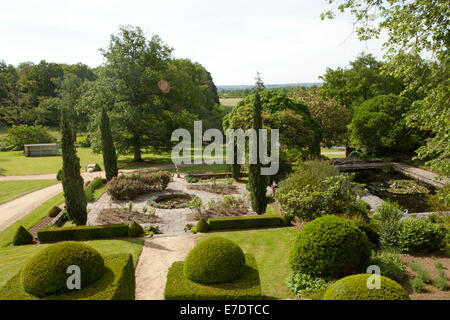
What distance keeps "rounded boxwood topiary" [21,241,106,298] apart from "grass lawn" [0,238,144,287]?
13.3 feet

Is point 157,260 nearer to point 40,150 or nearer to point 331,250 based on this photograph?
point 331,250

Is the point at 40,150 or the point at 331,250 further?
the point at 40,150

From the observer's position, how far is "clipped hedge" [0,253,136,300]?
228 inches

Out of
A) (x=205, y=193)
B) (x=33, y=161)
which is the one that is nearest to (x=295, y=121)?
(x=205, y=193)

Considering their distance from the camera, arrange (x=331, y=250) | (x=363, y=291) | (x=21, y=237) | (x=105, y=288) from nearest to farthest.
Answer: (x=363, y=291), (x=105, y=288), (x=331, y=250), (x=21, y=237)

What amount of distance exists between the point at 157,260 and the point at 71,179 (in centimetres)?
622

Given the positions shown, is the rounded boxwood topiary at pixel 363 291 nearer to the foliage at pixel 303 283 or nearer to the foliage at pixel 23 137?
the foliage at pixel 303 283

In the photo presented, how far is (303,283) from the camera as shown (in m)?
7.98

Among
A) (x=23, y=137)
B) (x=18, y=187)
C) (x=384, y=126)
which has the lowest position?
(x=18, y=187)

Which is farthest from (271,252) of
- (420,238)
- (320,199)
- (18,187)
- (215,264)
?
(18,187)
